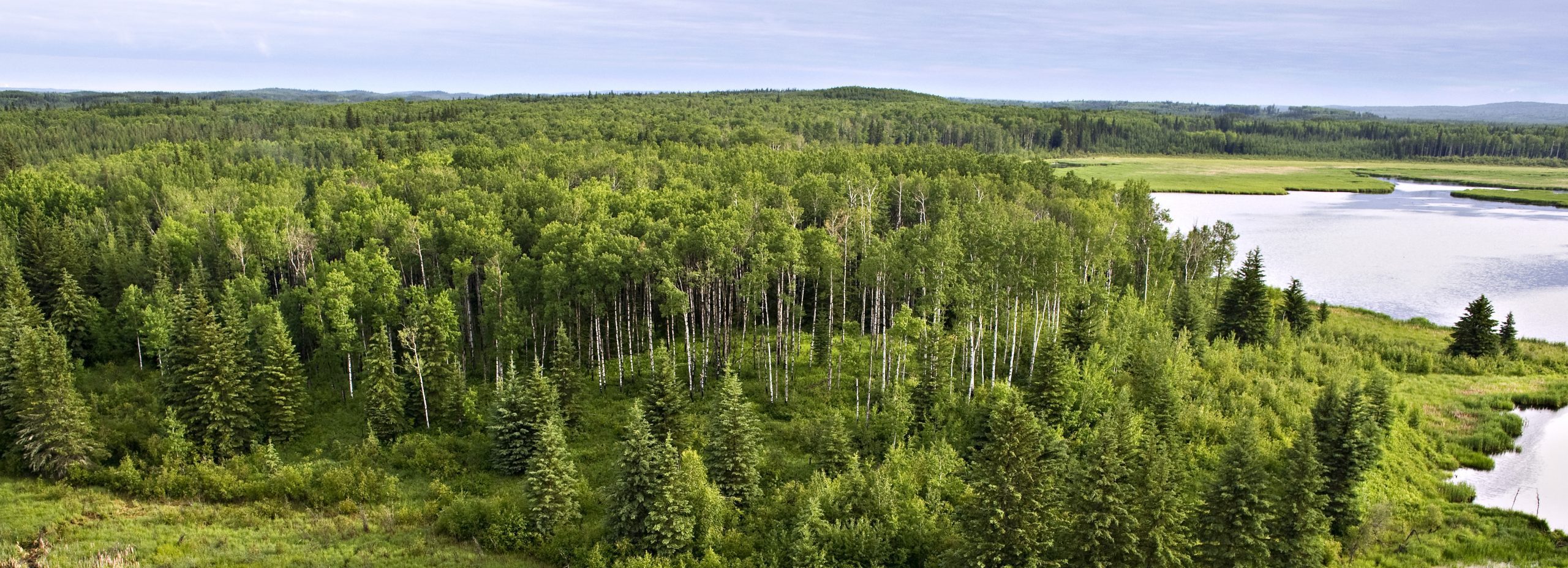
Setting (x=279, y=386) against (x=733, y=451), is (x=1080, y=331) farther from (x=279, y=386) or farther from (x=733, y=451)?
(x=279, y=386)

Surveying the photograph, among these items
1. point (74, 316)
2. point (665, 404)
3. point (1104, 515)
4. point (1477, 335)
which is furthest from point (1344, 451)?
point (74, 316)

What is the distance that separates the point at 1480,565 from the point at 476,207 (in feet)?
182

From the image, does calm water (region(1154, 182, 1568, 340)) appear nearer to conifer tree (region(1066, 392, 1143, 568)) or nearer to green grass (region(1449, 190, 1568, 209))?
green grass (region(1449, 190, 1568, 209))

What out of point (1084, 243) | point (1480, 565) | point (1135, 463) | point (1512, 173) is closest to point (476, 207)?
point (1084, 243)

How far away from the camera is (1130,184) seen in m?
75.2

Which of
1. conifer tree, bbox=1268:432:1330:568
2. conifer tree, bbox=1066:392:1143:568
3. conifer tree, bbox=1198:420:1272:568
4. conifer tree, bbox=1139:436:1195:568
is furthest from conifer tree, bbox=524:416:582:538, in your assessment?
conifer tree, bbox=1268:432:1330:568

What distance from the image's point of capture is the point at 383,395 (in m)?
41.3

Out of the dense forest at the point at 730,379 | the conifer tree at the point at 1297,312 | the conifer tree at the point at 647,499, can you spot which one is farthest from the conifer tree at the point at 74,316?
the conifer tree at the point at 1297,312

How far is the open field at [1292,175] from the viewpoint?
147 m

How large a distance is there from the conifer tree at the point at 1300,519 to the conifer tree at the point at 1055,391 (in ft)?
36.5

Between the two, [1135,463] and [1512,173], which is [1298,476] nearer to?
[1135,463]

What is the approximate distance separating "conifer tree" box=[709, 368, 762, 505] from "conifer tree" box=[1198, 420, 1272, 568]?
15.4 metres

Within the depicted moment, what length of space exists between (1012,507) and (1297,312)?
138 feet

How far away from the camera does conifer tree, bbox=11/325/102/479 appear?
3800 centimetres
